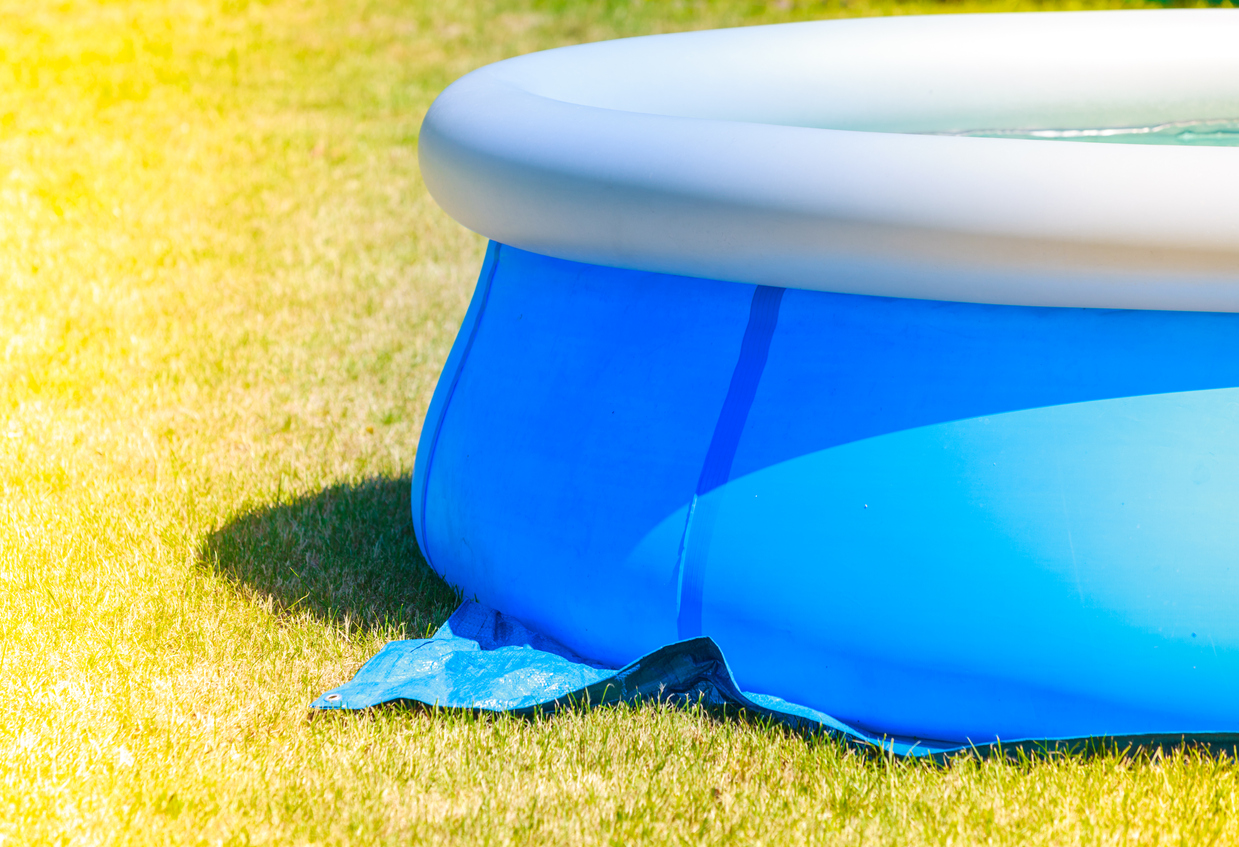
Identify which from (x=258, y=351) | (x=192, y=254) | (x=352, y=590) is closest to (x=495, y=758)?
(x=352, y=590)

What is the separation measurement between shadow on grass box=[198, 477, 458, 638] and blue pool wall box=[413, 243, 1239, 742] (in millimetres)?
547

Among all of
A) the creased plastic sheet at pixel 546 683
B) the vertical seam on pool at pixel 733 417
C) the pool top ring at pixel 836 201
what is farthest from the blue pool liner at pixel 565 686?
the pool top ring at pixel 836 201

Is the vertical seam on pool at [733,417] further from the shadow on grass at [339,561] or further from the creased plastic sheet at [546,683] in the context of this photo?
the shadow on grass at [339,561]

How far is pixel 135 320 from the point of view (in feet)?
14.9

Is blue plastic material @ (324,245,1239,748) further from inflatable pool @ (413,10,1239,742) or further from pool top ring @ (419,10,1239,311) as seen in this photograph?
pool top ring @ (419,10,1239,311)

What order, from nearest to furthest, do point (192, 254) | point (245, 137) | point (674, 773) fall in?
point (674, 773)
point (192, 254)
point (245, 137)

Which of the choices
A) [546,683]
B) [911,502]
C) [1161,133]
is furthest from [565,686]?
[1161,133]

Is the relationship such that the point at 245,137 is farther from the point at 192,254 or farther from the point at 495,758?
the point at 495,758

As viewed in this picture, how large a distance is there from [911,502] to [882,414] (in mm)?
150

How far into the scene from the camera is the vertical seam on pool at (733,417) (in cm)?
205

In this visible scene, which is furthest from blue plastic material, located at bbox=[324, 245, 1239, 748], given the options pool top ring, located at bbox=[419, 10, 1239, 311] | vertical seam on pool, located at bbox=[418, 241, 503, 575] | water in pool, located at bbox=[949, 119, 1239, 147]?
water in pool, located at bbox=[949, 119, 1239, 147]

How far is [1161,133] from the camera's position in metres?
3.96

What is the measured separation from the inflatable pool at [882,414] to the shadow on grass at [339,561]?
0.40m

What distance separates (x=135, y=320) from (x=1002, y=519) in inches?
142
